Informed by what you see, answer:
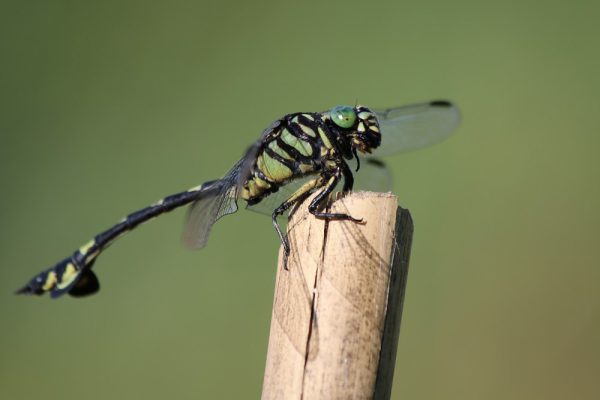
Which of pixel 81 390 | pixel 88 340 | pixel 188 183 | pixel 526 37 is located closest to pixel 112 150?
pixel 188 183

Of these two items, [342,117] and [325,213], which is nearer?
[325,213]

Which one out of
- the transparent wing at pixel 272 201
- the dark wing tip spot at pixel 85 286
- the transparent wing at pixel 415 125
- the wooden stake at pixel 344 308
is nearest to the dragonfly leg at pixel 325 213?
the wooden stake at pixel 344 308

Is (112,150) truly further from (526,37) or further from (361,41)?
(526,37)

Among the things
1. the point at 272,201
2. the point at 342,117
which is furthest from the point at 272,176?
the point at 342,117

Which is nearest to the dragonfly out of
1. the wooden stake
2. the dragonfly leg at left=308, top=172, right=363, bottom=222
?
the dragonfly leg at left=308, top=172, right=363, bottom=222

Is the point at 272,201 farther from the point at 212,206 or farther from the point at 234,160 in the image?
the point at 234,160

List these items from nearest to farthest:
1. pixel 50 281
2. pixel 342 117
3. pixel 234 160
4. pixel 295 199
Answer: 1. pixel 295 199
2. pixel 342 117
3. pixel 50 281
4. pixel 234 160

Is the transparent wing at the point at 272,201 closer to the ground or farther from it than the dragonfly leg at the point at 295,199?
farther from it

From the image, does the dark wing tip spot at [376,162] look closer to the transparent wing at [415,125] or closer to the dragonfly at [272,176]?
the transparent wing at [415,125]
